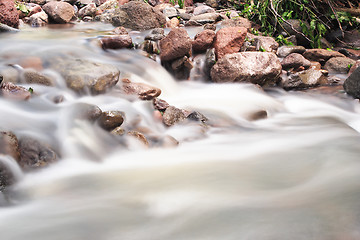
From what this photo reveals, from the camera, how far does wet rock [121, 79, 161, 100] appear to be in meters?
4.35

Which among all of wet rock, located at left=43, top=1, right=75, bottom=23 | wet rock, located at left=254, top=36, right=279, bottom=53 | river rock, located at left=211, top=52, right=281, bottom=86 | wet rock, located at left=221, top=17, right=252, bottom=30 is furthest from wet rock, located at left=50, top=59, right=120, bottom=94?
wet rock, located at left=43, top=1, right=75, bottom=23

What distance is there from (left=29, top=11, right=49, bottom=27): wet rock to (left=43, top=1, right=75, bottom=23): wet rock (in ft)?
0.55

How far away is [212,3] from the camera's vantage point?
33.1ft

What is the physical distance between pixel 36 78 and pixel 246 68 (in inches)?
123

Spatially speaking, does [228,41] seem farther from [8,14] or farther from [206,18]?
[8,14]

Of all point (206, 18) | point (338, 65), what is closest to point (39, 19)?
point (206, 18)

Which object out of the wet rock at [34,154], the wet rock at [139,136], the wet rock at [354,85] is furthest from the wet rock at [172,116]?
the wet rock at [354,85]

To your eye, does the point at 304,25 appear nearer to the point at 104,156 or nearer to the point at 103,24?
the point at 103,24

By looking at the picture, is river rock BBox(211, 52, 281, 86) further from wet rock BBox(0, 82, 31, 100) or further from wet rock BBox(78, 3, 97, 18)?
wet rock BBox(78, 3, 97, 18)

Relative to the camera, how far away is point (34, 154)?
2.75 metres

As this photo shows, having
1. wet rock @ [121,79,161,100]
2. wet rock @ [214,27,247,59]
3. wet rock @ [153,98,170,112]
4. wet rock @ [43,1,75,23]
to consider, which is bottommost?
wet rock @ [43,1,75,23]

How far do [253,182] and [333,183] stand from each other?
0.60 metres

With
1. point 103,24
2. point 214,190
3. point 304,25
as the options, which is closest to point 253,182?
point 214,190

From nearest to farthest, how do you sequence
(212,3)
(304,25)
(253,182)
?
1. (253,182)
2. (304,25)
3. (212,3)
